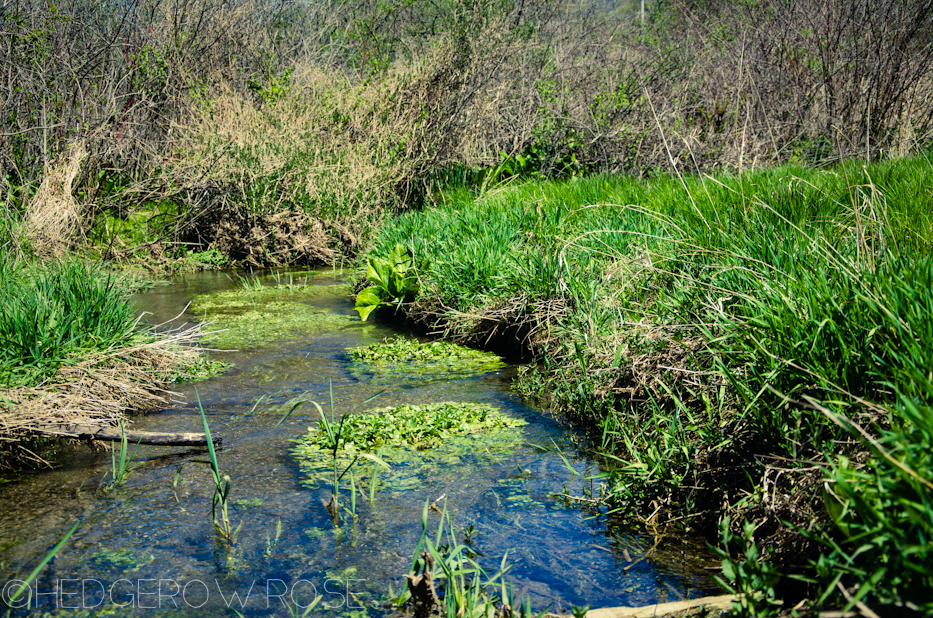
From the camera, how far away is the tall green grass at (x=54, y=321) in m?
4.43

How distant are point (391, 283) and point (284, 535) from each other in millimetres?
4769

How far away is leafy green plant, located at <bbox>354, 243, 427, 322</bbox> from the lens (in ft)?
25.8

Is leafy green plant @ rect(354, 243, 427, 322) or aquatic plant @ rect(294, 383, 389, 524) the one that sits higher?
aquatic plant @ rect(294, 383, 389, 524)

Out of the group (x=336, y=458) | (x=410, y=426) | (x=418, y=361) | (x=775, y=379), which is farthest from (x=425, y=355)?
(x=775, y=379)

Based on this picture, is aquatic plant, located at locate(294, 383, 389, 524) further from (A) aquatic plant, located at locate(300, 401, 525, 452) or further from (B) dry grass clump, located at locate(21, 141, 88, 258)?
(B) dry grass clump, located at locate(21, 141, 88, 258)

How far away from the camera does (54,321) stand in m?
4.71

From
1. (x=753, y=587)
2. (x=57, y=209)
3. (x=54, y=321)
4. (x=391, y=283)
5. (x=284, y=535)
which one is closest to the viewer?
(x=753, y=587)

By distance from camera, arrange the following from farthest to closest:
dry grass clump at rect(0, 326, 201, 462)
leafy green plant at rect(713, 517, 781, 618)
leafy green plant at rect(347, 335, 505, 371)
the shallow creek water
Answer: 1. leafy green plant at rect(347, 335, 505, 371)
2. dry grass clump at rect(0, 326, 201, 462)
3. the shallow creek water
4. leafy green plant at rect(713, 517, 781, 618)

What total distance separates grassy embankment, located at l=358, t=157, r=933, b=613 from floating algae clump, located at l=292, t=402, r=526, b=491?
581 mm

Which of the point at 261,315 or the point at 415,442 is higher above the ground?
the point at 415,442

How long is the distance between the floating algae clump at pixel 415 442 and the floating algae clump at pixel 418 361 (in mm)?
1026

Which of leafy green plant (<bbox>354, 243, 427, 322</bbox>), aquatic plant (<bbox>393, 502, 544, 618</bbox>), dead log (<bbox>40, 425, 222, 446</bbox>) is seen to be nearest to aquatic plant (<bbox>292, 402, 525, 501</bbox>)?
dead log (<bbox>40, 425, 222, 446</bbox>)

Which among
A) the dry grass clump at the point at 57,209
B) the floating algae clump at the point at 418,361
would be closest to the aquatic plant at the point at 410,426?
the floating algae clump at the point at 418,361

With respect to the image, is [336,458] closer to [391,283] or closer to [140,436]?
[140,436]
